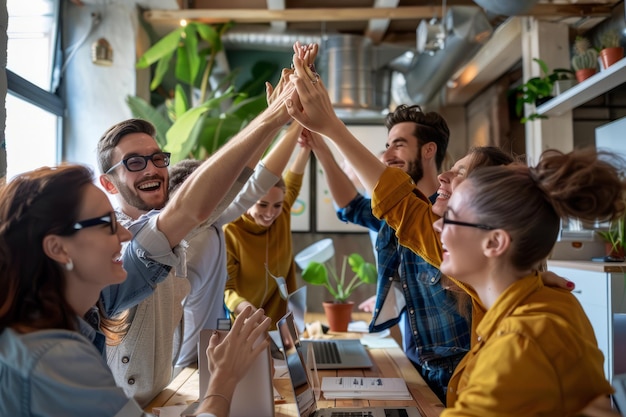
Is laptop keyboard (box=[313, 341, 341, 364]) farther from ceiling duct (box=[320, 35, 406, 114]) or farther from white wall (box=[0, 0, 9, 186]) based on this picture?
ceiling duct (box=[320, 35, 406, 114])

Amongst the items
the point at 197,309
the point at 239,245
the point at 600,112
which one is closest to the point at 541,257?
the point at 197,309

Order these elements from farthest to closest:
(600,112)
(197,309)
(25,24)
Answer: (600,112)
(25,24)
(197,309)

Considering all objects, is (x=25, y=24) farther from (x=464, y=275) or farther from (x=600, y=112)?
(x=600, y=112)

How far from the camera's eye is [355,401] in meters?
1.67

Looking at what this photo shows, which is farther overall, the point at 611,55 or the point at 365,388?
the point at 611,55

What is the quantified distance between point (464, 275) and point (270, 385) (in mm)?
526

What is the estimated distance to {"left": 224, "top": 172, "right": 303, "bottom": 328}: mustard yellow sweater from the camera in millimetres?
2828

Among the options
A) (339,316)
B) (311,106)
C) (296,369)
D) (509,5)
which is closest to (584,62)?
(509,5)

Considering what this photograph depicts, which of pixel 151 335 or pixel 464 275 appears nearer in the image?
pixel 464 275

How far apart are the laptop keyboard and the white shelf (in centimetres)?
234

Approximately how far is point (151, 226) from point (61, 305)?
0.39 metres

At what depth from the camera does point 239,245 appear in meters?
2.89

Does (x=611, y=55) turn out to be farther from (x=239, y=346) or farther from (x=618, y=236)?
(x=239, y=346)

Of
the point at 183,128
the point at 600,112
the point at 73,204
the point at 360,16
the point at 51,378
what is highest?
the point at 360,16
